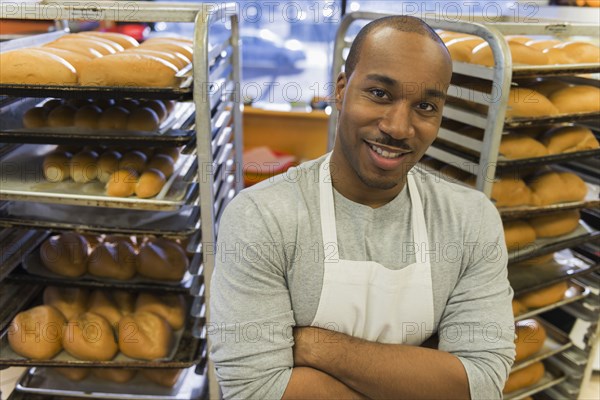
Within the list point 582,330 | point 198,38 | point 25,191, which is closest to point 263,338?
point 198,38

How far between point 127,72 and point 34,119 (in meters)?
0.49

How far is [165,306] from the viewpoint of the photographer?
2084 mm

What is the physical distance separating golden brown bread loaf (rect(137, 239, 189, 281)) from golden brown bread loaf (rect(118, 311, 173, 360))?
172mm

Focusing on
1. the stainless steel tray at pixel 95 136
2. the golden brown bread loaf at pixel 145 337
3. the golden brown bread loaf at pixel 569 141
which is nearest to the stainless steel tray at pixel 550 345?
the golden brown bread loaf at pixel 569 141

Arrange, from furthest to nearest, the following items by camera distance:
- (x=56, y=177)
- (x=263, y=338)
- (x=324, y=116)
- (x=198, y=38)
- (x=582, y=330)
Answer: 1. (x=324, y=116)
2. (x=582, y=330)
3. (x=56, y=177)
4. (x=198, y=38)
5. (x=263, y=338)

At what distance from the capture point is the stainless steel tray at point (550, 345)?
2.17 meters

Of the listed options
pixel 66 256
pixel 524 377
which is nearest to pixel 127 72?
pixel 66 256

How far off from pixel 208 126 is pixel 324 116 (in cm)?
207

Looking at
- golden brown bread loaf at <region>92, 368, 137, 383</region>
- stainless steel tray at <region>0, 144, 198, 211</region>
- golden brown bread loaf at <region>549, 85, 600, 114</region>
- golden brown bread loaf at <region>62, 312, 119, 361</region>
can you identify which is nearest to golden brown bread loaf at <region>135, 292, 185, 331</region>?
golden brown bread loaf at <region>62, 312, 119, 361</region>

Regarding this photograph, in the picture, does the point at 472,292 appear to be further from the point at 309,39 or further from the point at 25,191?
the point at 309,39

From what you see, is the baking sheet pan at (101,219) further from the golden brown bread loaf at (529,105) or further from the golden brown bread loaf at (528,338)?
the golden brown bread loaf at (528,338)

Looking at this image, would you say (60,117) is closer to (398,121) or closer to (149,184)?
(149,184)

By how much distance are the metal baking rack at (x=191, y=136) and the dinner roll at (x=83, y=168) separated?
0.15 meters

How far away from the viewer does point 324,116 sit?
3.61 meters
